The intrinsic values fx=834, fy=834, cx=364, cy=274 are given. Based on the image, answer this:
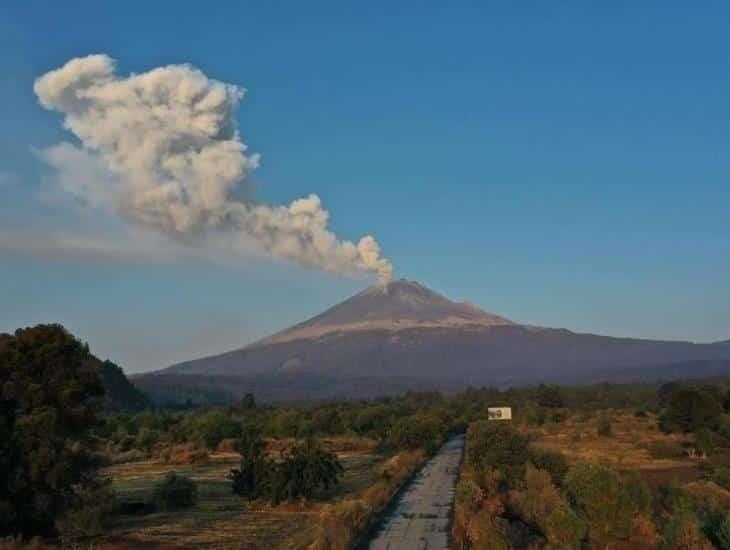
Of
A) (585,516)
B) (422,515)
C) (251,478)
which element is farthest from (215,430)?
(585,516)

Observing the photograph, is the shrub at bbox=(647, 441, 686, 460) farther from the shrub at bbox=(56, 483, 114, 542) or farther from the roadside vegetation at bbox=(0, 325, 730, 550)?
the shrub at bbox=(56, 483, 114, 542)

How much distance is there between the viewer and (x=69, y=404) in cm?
2714

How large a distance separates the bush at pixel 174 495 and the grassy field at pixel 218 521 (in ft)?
2.02

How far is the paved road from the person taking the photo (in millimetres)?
24500

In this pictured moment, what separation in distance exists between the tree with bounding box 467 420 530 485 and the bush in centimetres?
1397

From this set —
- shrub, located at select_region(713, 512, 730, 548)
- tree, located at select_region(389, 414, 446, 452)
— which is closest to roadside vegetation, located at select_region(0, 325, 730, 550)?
shrub, located at select_region(713, 512, 730, 548)

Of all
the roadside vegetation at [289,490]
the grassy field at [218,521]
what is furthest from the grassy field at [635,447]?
the grassy field at [218,521]

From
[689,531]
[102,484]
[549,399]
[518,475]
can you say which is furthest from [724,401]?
[102,484]

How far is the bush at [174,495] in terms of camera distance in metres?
35.0

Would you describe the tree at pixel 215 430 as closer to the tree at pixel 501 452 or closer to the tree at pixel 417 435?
the tree at pixel 417 435

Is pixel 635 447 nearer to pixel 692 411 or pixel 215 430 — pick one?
pixel 692 411

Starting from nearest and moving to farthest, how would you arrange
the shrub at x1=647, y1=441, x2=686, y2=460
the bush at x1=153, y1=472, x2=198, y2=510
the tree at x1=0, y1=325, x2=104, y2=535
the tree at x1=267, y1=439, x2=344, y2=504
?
the tree at x1=0, y1=325, x2=104, y2=535 → the bush at x1=153, y1=472, x2=198, y2=510 → the tree at x1=267, y1=439, x2=344, y2=504 → the shrub at x1=647, y1=441, x2=686, y2=460

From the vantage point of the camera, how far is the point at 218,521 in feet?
104

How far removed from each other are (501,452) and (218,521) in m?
14.9
